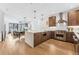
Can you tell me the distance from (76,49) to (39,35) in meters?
0.79

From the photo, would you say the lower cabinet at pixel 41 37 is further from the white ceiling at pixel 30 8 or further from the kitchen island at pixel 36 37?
the white ceiling at pixel 30 8

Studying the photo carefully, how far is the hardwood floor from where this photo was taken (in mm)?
2404

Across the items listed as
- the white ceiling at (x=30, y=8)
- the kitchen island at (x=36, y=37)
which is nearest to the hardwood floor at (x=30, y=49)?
the kitchen island at (x=36, y=37)

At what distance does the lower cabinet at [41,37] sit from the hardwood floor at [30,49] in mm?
102

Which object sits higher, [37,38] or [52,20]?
[52,20]

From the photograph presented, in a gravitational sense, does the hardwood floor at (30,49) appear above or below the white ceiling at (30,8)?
below

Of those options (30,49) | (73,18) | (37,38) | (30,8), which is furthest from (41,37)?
(73,18)

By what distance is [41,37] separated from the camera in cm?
248

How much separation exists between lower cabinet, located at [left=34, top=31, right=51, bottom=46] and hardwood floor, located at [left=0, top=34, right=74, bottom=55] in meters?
0.10

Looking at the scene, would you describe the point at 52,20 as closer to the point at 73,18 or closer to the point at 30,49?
the point at 73,18

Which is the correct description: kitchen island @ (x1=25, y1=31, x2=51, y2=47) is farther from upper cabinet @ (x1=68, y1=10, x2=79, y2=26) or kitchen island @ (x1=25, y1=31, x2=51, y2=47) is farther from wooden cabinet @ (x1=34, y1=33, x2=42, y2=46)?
upper cabinet @ (x1=68, y1=10, x2=79, y2=26)

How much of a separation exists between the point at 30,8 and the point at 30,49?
0.83m

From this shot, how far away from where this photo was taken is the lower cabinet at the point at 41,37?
8.00 feet

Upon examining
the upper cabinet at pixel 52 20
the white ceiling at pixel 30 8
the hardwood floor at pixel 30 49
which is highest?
the white ceiling at pixel 30 8
